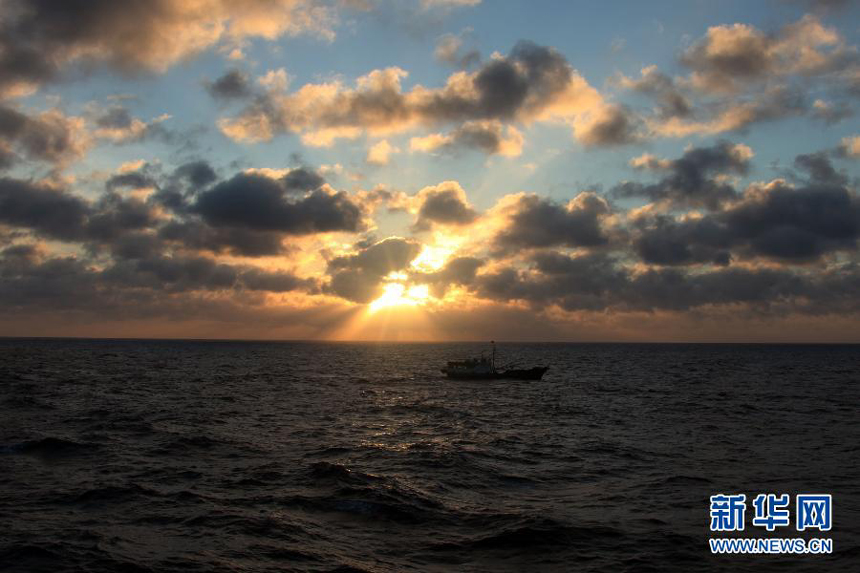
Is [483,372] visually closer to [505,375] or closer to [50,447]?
[505,375]

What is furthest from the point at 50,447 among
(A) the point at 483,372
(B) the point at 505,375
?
(B) the point at 505,375

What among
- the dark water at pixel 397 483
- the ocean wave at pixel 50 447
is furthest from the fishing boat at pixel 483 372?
the ocean wave at pixel 50 447

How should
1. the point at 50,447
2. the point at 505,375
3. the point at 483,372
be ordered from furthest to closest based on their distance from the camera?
the point at 483,372, the point at 505,375, the point at 50,447

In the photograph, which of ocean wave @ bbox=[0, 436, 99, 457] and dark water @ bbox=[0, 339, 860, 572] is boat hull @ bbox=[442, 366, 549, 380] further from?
ocean wave @ bbox=[0, 436, 99, 457]

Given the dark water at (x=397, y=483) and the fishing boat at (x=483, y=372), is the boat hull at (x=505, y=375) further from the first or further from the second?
the dark water at (x=397, y=483)

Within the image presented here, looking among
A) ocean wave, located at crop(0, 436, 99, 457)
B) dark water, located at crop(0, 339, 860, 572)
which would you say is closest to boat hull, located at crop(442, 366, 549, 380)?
dark water, located at crop(0, 339, 860, 572)

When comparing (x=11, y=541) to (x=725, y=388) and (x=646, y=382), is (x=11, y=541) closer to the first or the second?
(x=725, y=388)

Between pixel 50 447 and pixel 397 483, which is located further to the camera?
pixel 50 447

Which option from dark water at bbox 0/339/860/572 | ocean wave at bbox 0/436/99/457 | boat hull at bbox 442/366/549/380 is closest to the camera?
dark water at bbox 0/339/860/572

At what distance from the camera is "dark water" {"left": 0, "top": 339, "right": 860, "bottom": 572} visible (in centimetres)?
2094

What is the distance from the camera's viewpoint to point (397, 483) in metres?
30.5

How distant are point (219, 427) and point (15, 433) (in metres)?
13.8

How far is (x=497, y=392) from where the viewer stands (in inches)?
3460

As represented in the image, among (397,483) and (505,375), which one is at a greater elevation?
(397,483)
